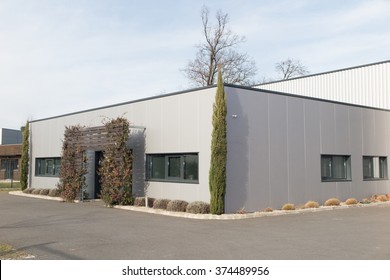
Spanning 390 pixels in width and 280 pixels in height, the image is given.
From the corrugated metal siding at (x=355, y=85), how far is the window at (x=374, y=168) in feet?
11.4

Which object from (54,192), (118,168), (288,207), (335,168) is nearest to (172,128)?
(118,168)

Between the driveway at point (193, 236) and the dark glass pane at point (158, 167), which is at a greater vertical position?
the dark glass pane at point (158, 167)

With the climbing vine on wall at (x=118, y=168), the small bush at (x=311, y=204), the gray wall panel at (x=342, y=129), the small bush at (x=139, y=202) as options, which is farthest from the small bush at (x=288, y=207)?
the climbing vine on wall at (x=118, y=168)

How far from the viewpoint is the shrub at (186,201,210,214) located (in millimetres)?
14773

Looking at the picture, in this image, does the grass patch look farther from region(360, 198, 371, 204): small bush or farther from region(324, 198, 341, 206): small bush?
region(360, 198, 371, 204): small bush

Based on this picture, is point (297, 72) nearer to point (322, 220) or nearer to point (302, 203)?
point (302, 203)

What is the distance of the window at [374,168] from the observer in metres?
Result: 21.4

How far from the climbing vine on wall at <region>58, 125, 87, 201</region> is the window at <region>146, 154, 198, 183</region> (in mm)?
4096

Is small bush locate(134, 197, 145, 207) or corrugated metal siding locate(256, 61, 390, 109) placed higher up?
corrugated metal siding locate(256, 61, 390, 109)

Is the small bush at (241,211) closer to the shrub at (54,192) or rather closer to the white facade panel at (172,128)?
the white facade panel at (172,128)

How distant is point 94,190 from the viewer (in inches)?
890

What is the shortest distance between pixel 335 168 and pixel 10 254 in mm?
15293

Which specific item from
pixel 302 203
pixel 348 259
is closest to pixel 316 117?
pixel 302 203

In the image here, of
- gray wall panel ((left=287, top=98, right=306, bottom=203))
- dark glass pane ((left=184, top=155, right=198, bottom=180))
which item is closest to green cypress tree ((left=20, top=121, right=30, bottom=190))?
dark glass pane ((left=184, top=155, right=198, bottom=180))
